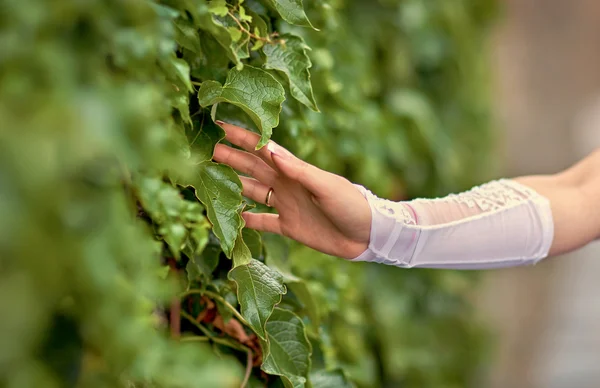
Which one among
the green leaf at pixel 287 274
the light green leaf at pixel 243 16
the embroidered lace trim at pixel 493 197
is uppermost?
the light green leaf at pixel 243 16

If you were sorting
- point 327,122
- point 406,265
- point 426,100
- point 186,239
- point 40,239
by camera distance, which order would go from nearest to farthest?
point 40,239 < point 186,239 < point 406,265 < point 327,122 < point 426,100

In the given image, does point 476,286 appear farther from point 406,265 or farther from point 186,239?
point 186,239

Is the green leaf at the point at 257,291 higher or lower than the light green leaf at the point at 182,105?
lower

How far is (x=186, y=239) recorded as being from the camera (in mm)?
982

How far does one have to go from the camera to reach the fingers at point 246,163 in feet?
3.40

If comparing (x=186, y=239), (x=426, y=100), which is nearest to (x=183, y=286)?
(x=186, y=239)

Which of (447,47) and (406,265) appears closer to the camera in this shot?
(406,265)

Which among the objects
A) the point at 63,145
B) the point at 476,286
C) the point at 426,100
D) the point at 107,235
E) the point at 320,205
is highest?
the point at 63,145

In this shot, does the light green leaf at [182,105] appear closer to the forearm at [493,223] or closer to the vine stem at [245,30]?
the vine stem at [245,30]

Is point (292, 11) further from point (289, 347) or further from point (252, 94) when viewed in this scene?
point (289, 347)

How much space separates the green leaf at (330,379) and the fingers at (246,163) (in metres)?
0.33

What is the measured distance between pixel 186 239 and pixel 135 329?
25 centimetres

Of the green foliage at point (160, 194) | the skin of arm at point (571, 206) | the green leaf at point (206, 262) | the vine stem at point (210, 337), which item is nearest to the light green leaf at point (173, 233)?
the green foliage at point (160, 194)

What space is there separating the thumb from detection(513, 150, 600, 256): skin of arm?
18.4 inches
